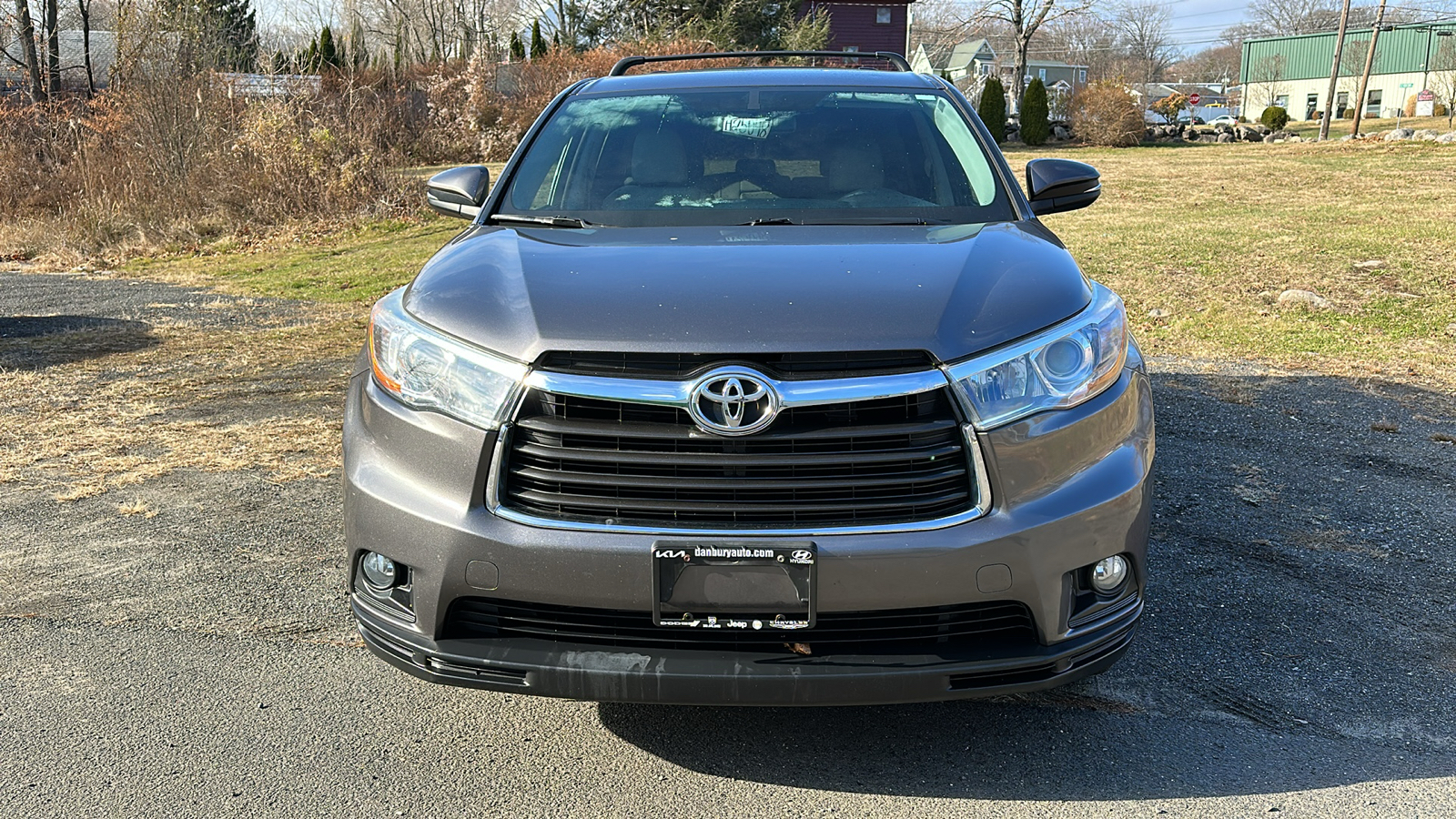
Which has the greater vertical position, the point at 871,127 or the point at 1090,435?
the point at 871,127

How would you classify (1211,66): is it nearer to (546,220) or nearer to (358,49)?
(358,49)

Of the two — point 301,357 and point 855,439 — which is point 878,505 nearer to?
point 855,439

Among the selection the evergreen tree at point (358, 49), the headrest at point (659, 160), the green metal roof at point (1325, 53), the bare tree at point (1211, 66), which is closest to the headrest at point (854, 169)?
the headrest at point (659, 160)

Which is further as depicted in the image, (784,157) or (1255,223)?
(1255,223)

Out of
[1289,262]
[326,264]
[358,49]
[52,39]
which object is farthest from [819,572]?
[358,49]

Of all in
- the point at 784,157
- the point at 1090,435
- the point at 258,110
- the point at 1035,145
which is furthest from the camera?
the point at 1035,145

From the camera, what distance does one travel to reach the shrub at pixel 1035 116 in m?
34.8

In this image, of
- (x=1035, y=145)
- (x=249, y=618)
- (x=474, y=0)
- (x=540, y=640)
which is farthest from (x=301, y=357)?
(x=474, y=0)

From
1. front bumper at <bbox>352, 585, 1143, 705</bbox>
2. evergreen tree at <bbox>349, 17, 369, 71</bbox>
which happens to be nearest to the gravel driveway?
front bumper at <bbox>352, 585, 1143, 705</bbox>

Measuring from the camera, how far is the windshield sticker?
4078mm

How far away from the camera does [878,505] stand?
2.49 meters

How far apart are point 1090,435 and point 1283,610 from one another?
4.99 feet

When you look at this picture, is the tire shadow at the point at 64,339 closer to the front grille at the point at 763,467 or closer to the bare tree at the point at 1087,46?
the front grille at the point at 763,467

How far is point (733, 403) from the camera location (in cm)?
244
